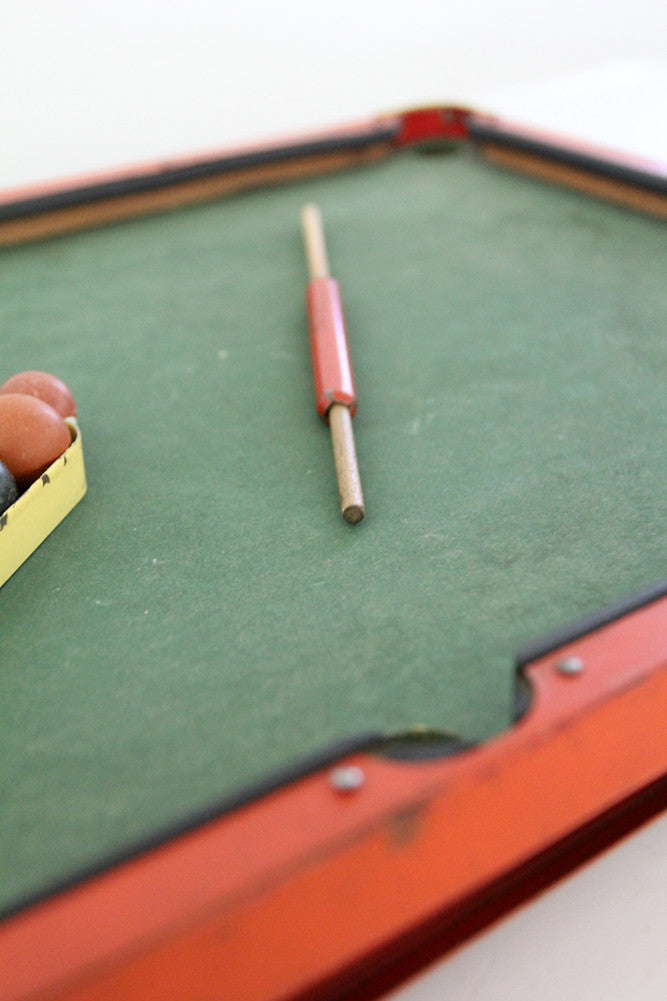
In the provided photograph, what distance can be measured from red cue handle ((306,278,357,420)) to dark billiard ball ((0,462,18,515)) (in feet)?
1.34

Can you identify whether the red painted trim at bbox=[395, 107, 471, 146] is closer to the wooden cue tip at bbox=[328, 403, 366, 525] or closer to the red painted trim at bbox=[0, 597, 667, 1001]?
the wooden cue tip at bbox=[328, 403, 366, 525]

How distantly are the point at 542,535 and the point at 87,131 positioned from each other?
308 centimetres

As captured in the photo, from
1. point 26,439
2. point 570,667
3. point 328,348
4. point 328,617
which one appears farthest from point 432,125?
point 570,667

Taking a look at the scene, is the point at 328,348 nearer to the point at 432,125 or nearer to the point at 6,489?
the point at 6,489

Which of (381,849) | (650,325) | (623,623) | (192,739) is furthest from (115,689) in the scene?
(650,325)

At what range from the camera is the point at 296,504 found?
3.64ft

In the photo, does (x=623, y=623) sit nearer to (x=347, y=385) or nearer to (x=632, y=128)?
(x=347, y=385)

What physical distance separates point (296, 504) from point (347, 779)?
47 centimetres

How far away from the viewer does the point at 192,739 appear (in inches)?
32.1

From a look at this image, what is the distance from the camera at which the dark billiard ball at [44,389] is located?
1.22 m

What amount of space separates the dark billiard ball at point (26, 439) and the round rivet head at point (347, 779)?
1.91 ft

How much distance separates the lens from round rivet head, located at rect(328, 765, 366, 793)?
677 mm

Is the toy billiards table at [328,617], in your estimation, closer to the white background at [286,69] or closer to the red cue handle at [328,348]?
the red cue handle at [328,348]

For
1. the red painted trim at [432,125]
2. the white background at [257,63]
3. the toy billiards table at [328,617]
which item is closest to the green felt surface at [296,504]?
the toy billiards table at [328,617]
